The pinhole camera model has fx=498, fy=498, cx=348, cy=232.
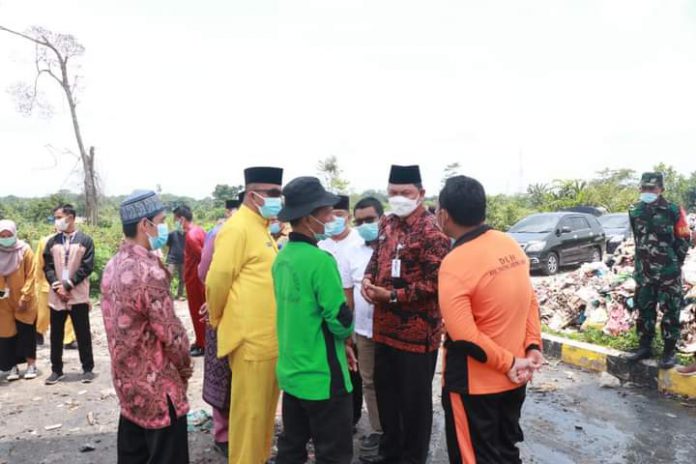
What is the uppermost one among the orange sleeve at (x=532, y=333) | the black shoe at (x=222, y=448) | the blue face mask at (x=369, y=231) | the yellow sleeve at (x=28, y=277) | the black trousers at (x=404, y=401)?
the blue face mask at (x=369, y=231)

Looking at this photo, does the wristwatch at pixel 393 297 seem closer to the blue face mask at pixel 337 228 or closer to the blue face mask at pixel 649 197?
the blue face mask at pixel 337 228

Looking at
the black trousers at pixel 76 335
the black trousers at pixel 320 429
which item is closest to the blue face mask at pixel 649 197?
the black trousers at pixel 320 429

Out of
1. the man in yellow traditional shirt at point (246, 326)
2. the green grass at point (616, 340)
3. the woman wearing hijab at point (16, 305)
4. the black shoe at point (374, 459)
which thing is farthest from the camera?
the woman wearing hijab at point (16, 305)

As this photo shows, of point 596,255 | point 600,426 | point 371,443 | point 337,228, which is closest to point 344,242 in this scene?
point 337,228

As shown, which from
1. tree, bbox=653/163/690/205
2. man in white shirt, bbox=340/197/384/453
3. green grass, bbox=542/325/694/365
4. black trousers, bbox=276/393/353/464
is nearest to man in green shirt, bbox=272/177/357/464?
black trousers, bbox=276/393/353/464

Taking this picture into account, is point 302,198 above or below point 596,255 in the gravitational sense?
above

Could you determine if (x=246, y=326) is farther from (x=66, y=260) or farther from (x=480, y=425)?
(x=66, y=260)

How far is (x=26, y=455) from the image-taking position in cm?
396

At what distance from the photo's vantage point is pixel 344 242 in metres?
4.16

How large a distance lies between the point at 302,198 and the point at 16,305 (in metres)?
4.62

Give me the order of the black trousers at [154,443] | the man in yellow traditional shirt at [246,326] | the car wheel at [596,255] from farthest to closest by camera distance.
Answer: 1. the car wheel at [596,255]
2. the man in yellow traditional shirt at [246,326]
3. the black trousers at [154,443]

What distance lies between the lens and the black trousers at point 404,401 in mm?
3227

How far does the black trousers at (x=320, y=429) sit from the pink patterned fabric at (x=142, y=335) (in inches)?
23.0

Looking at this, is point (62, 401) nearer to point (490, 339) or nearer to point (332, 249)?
point (332, 249)
